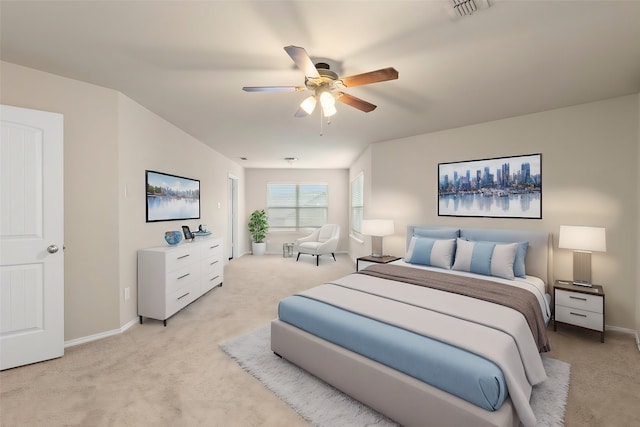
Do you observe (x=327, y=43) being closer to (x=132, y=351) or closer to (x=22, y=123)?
(x=22, y=123)

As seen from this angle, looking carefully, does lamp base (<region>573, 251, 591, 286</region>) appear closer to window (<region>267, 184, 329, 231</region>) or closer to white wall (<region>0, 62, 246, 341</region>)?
white wall (<region>0, 62, 246, 341</region>)

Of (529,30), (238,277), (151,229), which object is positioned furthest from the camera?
(238,277)

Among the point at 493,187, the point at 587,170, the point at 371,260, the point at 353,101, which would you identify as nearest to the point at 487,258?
the point at 493,187

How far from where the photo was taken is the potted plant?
799 cm

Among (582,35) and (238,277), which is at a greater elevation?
(582,35)

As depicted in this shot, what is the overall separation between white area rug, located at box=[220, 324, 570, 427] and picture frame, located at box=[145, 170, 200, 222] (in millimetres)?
2091

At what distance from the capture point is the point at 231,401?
197 cm

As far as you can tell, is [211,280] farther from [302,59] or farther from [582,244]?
[582,244]

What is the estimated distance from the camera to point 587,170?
10.5ft

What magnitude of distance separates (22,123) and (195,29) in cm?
173

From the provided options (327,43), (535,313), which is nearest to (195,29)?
(327,43)

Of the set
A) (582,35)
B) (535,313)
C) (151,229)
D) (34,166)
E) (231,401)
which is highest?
(582,35)

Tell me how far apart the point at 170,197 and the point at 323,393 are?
3.31 meters

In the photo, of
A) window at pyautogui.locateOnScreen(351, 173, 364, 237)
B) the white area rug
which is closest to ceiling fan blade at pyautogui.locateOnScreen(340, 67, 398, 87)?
the white area rug
